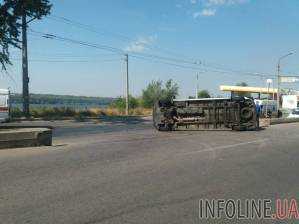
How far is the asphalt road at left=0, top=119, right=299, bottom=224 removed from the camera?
7430 millimetres

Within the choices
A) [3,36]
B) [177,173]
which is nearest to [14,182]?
[177,173]

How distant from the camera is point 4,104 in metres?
33.7

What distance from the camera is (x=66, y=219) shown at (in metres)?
7.04

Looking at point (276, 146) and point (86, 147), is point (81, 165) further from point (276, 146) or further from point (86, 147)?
point (276, 146)

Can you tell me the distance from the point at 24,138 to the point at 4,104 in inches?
727

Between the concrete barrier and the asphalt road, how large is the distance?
1.98 ft

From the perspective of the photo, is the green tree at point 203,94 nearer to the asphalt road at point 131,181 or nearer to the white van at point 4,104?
the white van at point 4,104

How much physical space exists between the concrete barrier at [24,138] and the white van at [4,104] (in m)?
17.4

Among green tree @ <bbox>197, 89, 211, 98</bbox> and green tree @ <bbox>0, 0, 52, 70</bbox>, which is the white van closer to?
green tree @ <bbox>0, 0, 52, 70</bbox>

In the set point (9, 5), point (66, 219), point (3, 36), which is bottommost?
point (66, 219)

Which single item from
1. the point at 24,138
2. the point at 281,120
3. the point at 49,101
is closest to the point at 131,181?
the point at 24,138

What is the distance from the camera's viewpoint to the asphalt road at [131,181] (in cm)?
743

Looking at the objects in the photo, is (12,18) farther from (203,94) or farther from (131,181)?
(203,94)

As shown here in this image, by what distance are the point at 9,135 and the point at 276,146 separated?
8928 millimetres
